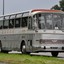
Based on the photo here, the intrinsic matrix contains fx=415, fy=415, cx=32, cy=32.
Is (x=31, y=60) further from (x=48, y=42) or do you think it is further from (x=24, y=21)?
(x=24, y=21)

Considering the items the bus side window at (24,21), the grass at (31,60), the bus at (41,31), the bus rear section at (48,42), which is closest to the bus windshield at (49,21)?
the bus at (41,31)

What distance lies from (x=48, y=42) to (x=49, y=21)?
1601 millimetres

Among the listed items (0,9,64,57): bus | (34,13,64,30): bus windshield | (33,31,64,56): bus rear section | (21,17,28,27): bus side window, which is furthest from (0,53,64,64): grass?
(21,17,28,27): bus side window

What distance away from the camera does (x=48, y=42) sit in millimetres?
28922

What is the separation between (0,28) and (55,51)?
26.6 ft

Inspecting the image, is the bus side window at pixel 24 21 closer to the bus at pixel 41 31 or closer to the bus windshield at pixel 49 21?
the bus at pixel 41 31

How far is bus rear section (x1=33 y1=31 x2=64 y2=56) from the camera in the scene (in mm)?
28797

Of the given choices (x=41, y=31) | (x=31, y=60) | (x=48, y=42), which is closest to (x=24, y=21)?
(x=41, y=31)

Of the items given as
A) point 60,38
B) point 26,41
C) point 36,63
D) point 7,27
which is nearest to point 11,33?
point 7,27

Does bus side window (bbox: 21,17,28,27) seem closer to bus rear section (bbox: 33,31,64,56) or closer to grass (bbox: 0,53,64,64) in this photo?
bus rear section (bbox: 33,31,64,56)

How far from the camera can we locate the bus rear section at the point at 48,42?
2880 cm

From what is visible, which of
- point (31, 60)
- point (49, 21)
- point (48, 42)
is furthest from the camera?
point (49, 21)

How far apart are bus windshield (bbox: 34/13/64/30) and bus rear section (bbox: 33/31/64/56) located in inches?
24.4

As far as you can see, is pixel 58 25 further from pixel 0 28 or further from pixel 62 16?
pixel 0 28
